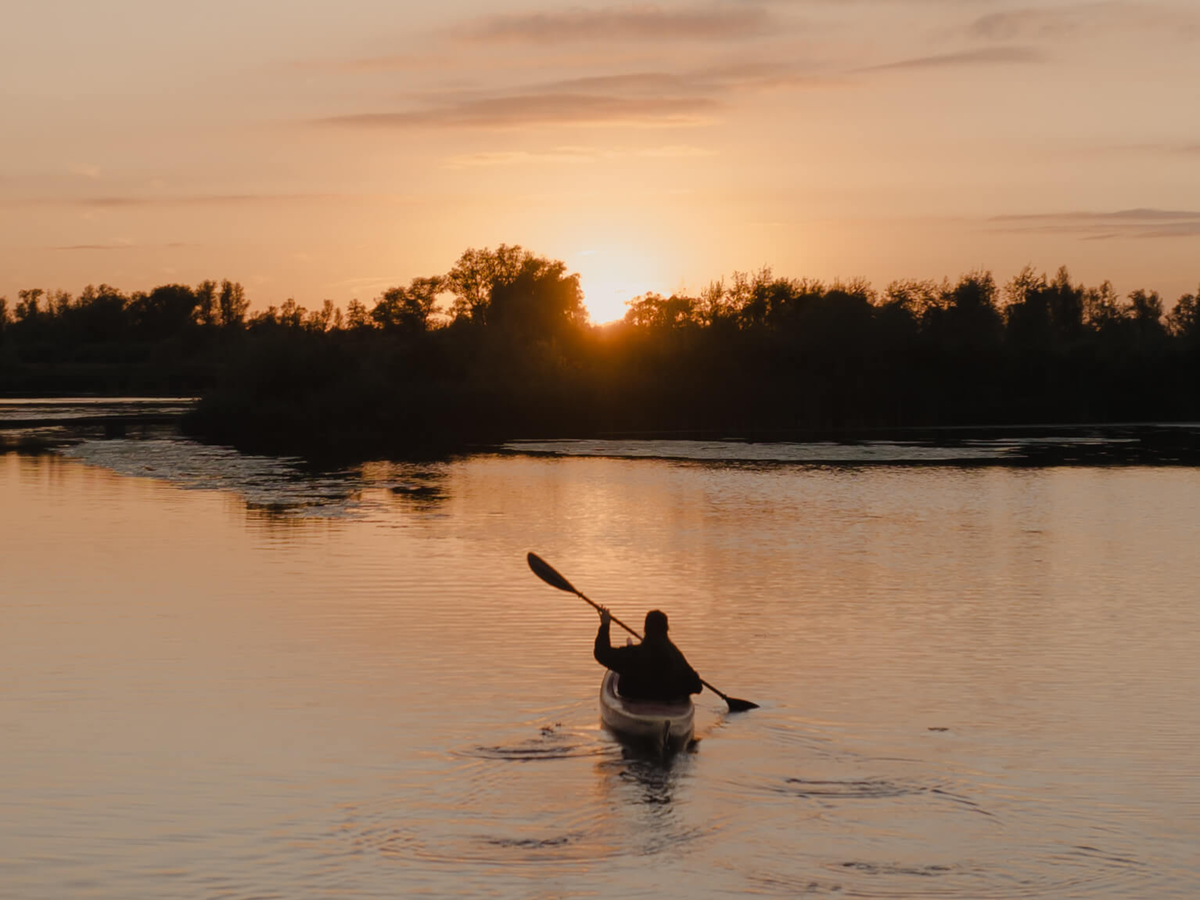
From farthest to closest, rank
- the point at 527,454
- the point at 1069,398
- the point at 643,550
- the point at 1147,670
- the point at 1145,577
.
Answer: the point at 1069,398 → the point at 527,454 → the point at 643,550 → the point at 1145,577 → the point at 1147,670

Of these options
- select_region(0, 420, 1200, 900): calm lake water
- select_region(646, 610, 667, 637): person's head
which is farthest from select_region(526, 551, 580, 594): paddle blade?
select_region(646, 610, 667, 637): person's head

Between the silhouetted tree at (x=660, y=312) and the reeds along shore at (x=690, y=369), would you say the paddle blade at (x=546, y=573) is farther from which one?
the silhouetted tree at (x=660, y=312)

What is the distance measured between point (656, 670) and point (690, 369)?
87.4 meters

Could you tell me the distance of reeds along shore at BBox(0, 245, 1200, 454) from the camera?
274 ft

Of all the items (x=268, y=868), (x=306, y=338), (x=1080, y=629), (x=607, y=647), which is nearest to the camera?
(x=268, y=868)

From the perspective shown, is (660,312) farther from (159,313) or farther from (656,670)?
(656,670)

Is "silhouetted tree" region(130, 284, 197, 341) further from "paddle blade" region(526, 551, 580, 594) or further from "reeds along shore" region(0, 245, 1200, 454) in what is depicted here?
"paddle blade" region(526, 551, 580, 594)

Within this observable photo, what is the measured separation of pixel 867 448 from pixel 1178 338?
56.6 m

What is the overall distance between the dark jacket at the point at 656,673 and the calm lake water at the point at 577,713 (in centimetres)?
71

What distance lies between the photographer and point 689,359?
4016 inches

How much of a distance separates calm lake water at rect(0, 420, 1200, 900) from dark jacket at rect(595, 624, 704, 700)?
71 centimetres

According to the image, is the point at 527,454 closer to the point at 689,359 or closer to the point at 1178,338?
the point at 689,359

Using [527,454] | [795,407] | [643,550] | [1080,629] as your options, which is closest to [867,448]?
[527,454]

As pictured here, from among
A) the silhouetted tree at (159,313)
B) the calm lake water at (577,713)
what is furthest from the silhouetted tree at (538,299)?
the calm lake water at (577,713)
